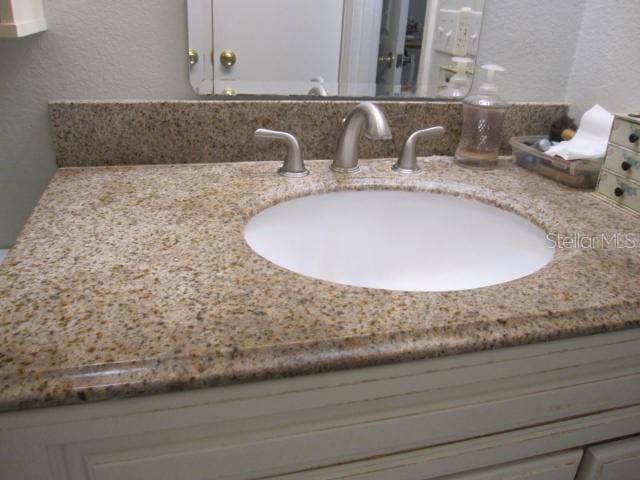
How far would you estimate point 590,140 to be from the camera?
0.97m

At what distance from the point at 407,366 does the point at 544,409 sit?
22 centimetres

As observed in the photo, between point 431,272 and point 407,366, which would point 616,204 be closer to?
point 431,272

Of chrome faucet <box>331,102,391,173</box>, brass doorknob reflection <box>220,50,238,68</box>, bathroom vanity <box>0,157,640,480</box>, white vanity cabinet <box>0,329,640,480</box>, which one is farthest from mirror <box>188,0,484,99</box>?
white vanity cabinet <box>0,329,640,480</box>

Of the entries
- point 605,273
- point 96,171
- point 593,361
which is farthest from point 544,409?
point 96,171

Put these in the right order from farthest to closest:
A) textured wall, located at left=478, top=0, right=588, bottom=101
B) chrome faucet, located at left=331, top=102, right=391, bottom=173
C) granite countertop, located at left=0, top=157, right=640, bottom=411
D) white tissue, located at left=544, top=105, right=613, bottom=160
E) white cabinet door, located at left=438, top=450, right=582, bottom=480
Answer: textured wall, located at left=478, top=0, right=588, bottom=101
white tissue, located at left=544, top=105, right=613, bottom=160
chrome faucet, located at left=331, top=102, right=391, bottom=173
white cabinet door, located at left=438, top=450, right=582, bottom=480
granite countertop, located at left=0, top=157, right=640, bottom=411

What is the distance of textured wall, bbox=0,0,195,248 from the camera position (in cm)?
86

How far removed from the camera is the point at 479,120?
103cm

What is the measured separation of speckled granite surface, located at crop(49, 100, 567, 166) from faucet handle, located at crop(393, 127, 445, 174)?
8 centimetres

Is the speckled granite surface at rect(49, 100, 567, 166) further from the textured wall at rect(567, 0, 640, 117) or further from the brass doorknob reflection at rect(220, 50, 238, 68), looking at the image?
the textured wall at rect(567, 0, 640, 117)

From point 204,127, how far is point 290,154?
164 mm

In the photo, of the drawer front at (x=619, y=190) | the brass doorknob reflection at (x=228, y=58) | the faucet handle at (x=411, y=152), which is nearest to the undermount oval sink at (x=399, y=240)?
the faucet handle at (x=411, y=152)

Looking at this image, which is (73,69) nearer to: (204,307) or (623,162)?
(204,307)

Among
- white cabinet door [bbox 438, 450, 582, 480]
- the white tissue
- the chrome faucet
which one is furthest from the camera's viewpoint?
the white tissue

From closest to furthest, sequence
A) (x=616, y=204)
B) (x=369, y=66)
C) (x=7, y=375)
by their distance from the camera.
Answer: (x=7, y=375), (x=616, y=204), (x=369, y=66)
